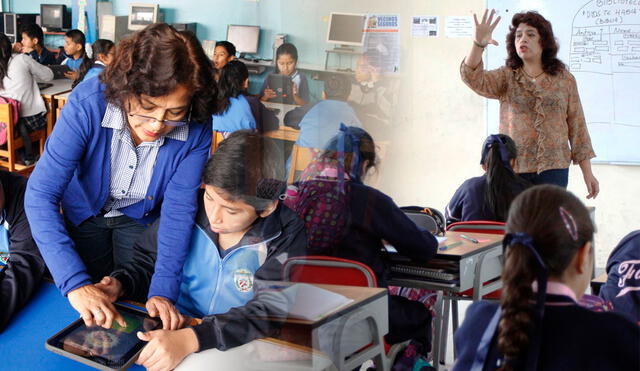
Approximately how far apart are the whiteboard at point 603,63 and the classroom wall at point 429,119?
25mm

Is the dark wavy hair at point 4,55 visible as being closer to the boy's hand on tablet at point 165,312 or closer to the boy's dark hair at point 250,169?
the boy's hand on tablet at point 165,312

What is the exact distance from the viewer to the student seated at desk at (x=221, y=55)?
3.21ft

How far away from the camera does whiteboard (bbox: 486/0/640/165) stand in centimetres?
52

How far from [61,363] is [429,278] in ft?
1.83

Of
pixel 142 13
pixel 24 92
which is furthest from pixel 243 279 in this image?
pixel 142 13

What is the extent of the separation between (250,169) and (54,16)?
19.4ft

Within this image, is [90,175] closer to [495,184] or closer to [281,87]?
[281,87]

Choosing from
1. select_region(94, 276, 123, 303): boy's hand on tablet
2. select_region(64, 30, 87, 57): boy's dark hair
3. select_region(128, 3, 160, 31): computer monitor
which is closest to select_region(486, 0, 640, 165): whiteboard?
select_region(94, 276, 123, 303): boy's hand on tablet

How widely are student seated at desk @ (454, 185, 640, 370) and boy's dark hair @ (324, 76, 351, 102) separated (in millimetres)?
153

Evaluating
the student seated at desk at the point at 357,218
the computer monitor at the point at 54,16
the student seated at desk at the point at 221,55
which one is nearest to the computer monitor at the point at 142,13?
the computer monitor at the point at 54,16

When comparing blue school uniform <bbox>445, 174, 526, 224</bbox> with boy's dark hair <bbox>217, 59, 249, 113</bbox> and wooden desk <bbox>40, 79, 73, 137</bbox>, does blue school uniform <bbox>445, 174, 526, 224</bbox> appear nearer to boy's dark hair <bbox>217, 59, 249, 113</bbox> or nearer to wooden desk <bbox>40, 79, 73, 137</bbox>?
boy's dark hair <bbox>217, 59, 249, 113</bbox>

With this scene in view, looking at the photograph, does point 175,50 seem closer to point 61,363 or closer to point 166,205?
point 166,205

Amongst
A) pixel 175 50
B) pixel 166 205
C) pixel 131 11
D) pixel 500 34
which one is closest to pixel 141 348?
pixel 166 205

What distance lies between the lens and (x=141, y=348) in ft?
2.74
